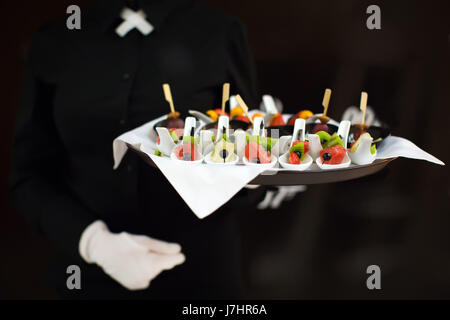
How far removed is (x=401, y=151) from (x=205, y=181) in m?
0.41

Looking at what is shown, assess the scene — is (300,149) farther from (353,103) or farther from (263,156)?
(353,103)

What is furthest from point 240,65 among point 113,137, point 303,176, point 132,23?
point 303,176

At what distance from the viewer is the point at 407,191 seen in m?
1.71

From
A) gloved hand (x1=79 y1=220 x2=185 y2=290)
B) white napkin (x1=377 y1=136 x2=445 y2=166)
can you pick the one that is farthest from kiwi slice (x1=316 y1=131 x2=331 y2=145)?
gloved hand (x1=79 y1=220 x2=185 y2=290)

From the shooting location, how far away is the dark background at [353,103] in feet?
A: 5.13

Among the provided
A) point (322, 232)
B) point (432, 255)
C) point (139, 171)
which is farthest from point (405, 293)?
point (139, 171)

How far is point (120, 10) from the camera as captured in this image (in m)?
1.20

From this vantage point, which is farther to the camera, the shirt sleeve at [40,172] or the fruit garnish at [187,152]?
the shirt sleeve at [40,172]

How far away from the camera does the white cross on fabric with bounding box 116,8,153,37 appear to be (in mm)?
1207

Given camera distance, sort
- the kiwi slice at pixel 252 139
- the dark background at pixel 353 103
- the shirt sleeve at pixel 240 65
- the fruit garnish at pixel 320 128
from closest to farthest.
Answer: the kiwi slice at pixel 252 139 < the fruit garnish at pixel 320 128 < the shirt sleeve at pixel 240 65 < the dark background at pixel 353 103

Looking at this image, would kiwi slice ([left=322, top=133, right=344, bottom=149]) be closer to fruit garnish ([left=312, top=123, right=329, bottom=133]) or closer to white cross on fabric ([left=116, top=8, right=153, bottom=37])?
fruit garnish ([left=312, top=123, right=329, bottom=133])

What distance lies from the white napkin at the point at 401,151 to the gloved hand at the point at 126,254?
679 mm

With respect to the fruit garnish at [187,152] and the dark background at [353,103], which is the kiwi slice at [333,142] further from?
the dark background at [353,103]

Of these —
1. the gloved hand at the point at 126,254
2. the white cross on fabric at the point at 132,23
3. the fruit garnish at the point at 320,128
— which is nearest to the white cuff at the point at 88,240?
the gloved hand at the point at 126,254
